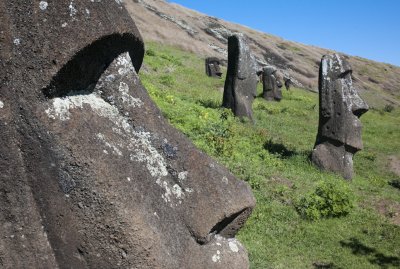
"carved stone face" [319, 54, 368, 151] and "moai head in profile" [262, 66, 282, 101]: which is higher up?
"carved stone face" [319, 54, 368, 151]

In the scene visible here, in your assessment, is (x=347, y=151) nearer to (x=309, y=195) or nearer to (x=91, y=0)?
(x=309, y=195)

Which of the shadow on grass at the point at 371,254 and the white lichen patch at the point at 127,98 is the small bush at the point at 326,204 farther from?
the white lichen patch at the point at 127,98

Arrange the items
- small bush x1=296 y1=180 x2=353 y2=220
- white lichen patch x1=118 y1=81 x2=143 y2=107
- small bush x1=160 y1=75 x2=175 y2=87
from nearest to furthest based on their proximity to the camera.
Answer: white lichen patch x1=118 y1=81 x2=143 y2=107 → small bush x1=296 y1=180 x2=353 y2=220 → small bush x1=160 y1=75 x2=175 y2=87

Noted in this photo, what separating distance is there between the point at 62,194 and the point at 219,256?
1.00 metres

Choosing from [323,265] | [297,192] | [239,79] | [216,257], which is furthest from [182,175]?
[239,79]

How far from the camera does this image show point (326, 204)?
9.87 m

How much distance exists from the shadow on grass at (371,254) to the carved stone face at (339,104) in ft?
17.7

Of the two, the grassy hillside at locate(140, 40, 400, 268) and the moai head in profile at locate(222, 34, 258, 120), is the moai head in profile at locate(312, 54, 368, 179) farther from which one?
the moai head in profile at locate(222, 34, 258, 120)

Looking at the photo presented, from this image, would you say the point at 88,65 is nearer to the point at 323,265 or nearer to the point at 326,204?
the point at 323,265

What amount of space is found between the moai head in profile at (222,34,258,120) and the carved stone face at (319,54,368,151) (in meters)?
Answer: 4.53

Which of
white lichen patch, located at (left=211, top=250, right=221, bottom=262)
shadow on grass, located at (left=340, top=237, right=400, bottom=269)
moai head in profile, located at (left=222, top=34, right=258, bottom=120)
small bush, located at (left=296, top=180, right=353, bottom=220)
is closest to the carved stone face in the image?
small bush, located at (left=296, top=180, right=353, bottom=220)

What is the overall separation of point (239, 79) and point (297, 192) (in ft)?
26.3

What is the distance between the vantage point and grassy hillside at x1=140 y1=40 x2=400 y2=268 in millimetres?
7965

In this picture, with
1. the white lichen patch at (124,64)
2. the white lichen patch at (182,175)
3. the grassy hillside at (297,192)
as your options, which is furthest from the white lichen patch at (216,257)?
the grassy hillside at (297,192)
